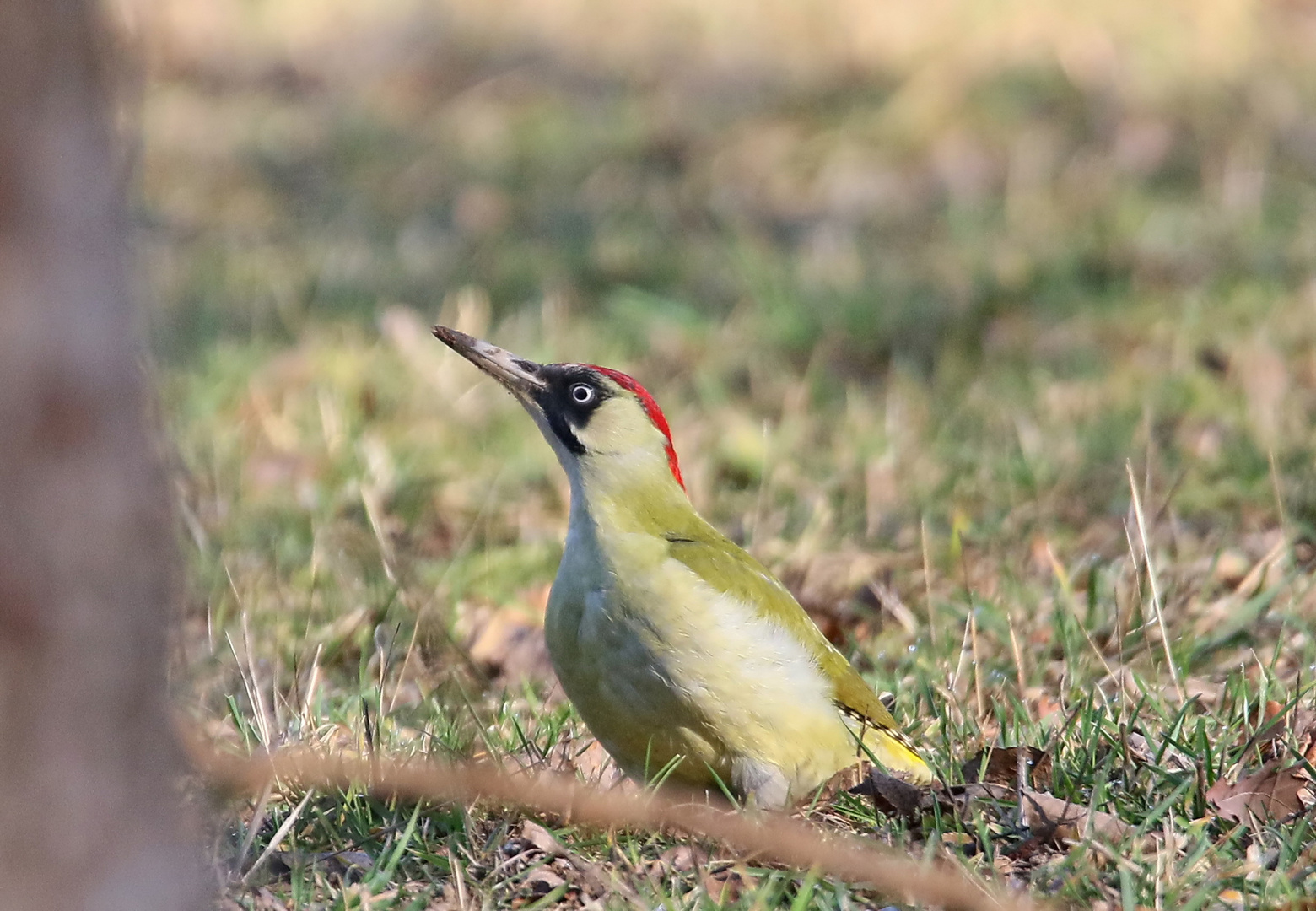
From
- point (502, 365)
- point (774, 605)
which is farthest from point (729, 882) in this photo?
point (502, 365)

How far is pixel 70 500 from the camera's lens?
74.2 inches

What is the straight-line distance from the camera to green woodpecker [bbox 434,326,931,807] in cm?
316

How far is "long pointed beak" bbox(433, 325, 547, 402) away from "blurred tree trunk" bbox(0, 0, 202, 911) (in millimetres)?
1553

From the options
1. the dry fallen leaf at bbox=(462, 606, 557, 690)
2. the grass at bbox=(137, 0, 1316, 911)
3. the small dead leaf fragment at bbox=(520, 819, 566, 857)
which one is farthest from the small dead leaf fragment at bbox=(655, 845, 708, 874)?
the dry fallen leaf at bbox=(462, 606, 557, 690)

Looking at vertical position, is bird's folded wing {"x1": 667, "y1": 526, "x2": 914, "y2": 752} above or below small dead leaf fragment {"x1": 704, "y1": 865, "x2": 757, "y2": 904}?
above

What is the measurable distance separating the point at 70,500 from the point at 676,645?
146cm

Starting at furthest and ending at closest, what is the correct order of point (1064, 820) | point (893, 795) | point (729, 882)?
point (893, 795), point (1064, 820), point (729, 882)

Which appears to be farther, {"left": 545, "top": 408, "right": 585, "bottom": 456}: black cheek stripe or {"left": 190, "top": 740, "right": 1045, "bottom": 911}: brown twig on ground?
{"left": 545, "top": 408, "right": 585, "bottom": 456}: black cheek stripe

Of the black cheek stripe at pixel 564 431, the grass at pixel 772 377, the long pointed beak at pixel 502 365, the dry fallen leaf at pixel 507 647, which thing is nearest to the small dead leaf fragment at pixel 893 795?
the grass at pixel 772 377

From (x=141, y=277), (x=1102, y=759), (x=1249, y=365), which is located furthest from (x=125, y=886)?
(x=1249, y=365)

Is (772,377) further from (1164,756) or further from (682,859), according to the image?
(682,859)

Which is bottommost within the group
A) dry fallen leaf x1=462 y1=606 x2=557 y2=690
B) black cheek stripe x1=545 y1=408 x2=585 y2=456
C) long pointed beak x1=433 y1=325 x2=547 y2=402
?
dry fallen leaf x1=462 y1=606 x2=557 y2=690

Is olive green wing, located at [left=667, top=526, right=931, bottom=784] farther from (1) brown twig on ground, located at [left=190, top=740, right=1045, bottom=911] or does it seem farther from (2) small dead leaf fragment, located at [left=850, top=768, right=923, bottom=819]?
(1) brown twig on ground, located at [left=190, top=740, right=1045, bottom=911]

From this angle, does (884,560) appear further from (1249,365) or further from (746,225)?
(746,225)
